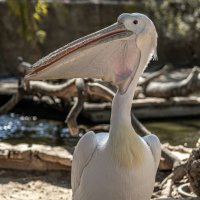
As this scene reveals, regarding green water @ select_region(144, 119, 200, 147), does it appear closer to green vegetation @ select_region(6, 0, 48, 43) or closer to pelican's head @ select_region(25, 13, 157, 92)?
green vegetation @ select_region(6, 0, 48, 43)

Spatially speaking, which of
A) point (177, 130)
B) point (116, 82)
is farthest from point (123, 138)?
point (177, 130)

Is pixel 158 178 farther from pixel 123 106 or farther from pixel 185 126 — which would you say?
pixel 185 126

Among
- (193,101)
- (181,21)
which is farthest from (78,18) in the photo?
(193,101)

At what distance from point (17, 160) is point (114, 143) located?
2468 millimetres

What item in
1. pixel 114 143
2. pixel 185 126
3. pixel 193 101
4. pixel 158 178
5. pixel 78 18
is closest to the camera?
pixel 114 143

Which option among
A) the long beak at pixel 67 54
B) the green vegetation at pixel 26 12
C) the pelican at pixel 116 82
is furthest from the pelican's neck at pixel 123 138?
the green vegetation at pixel 26 12

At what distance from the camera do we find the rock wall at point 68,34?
1519 cm

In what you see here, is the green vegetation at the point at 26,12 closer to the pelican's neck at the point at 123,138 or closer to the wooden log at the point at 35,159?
the wooden log at the point at 35,159

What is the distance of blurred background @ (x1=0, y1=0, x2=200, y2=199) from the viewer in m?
8.12

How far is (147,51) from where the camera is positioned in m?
3.29

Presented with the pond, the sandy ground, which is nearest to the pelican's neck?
the sandy ground

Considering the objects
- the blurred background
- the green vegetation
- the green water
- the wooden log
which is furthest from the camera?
the green vegetation

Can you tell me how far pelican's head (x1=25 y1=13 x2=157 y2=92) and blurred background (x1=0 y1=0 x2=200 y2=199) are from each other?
225 cm

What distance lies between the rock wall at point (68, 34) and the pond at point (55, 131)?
5.32 metres
